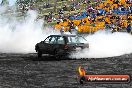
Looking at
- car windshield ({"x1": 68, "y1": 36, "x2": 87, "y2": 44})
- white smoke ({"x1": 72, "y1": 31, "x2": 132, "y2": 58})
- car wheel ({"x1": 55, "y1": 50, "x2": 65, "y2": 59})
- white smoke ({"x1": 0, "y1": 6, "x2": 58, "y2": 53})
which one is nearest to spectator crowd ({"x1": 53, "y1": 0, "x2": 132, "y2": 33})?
white smoke ({"x1": 72, "y1": 31, "x2": 132, "y2": 58})

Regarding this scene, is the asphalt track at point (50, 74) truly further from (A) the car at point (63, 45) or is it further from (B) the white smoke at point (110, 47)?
(B) the white smoke at point (110, 47)

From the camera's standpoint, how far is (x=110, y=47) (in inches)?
1095

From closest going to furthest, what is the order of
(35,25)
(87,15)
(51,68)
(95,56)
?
1. (51,68)
2. (95,56)
3. (35,25)
4. (87,15)

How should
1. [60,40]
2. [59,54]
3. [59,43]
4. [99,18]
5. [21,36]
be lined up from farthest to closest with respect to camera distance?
[99,18]
[21,36]
[60,40]
[59,43]
[59,54]

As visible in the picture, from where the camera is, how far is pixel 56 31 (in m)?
41.6

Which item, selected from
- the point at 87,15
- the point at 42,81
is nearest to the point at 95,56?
the point at 42,81

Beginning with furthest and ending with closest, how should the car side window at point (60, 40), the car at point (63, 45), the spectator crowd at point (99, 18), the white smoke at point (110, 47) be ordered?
the spectator crowd at point (99, 18)
the white smoke at point (110, 47)
the car side window at point (60, 40)
the car at point (63, 45)

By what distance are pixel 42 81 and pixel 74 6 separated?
44.9 m

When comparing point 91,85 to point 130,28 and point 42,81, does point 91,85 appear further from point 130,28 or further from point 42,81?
point 130,28

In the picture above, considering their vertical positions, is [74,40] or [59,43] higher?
[74,40]

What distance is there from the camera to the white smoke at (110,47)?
24.1 meters

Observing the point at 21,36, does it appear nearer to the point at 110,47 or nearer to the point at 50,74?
the point at 110,47

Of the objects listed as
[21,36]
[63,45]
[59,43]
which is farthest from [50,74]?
[21,36]

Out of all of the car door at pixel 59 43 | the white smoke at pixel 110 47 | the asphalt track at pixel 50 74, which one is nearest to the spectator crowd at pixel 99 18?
the white smoke at pixel 110 47
